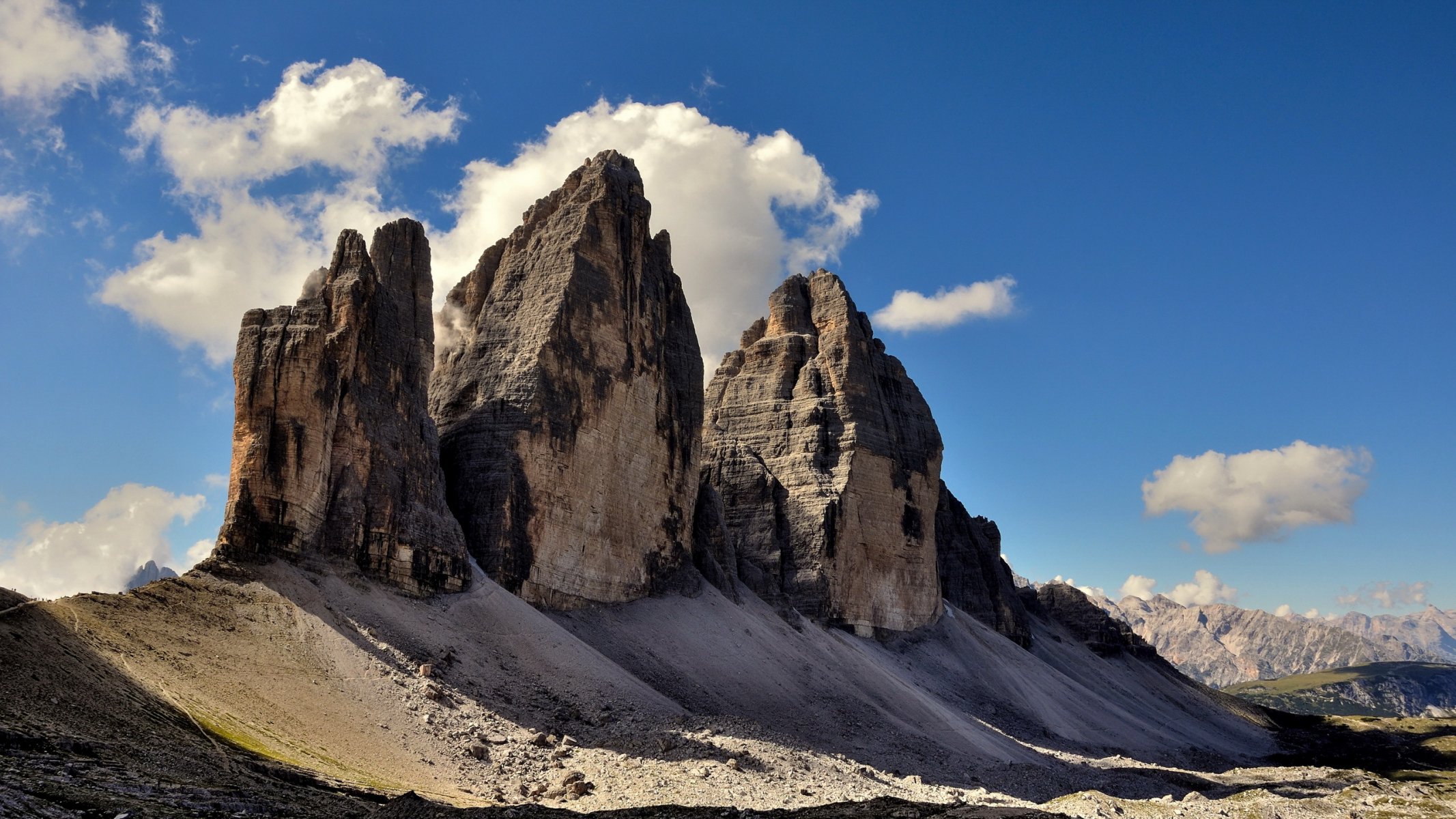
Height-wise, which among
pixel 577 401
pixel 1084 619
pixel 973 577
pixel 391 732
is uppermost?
pixel 577 401

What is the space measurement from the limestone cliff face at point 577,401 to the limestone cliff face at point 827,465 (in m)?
11.5

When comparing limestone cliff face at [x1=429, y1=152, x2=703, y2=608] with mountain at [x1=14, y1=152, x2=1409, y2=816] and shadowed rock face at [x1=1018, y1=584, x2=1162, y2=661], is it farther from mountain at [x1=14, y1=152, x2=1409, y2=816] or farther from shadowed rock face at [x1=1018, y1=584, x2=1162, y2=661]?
shadowed rock face at [x1=1018, y1=584, x2=1162, y2=661]

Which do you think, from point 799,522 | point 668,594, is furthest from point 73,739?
point 799,522

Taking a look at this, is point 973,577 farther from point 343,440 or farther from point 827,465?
point 343,440

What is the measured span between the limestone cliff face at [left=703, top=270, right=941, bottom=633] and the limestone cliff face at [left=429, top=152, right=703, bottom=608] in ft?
37.8

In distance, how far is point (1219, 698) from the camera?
388ft

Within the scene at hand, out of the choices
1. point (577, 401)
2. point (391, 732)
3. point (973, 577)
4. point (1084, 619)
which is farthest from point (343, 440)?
point (1084, 619)

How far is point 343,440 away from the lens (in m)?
40.1

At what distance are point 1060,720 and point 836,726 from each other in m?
32.1

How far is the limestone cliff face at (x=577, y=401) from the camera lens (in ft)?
160

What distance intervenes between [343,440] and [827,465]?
40571 mm

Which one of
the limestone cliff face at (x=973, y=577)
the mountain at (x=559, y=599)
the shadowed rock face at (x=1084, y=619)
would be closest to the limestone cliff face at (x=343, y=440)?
the mountain at (x=559, y=599)

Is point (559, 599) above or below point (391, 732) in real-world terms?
above

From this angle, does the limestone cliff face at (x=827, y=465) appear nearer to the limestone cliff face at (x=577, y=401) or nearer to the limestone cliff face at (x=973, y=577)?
the limestone cliff face at (x=577, y=401)
